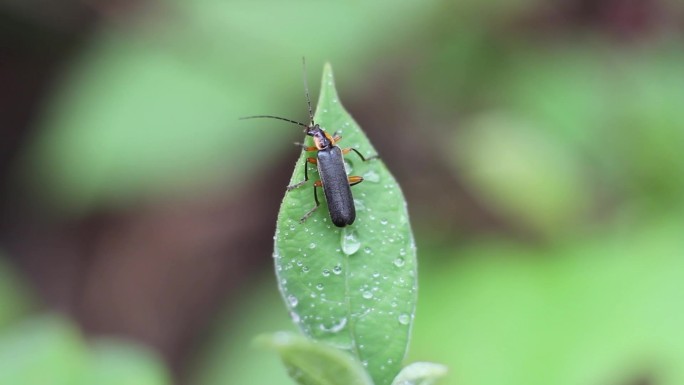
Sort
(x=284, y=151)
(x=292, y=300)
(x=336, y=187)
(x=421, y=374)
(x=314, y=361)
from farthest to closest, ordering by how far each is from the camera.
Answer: (x=284, y=151), (x=336, y=187), (x=292, y=300), (x=421, y=374), (x=314, y=361)

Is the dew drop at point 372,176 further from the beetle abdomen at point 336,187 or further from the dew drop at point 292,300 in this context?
the dew drop at point 292,300

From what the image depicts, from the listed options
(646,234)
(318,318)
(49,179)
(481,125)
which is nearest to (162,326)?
(49,179)

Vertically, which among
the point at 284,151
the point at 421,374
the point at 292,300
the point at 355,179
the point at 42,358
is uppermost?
the point at 355,179

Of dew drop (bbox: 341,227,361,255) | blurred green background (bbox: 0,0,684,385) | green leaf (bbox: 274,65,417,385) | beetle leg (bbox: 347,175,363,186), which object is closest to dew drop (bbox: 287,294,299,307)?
green leaf (bbox: 274,65,417,385)

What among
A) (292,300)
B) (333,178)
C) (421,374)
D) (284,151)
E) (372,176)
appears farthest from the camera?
(284,151)

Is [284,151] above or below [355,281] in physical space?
below

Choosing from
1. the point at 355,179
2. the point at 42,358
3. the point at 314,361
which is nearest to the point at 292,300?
the point at 314,361

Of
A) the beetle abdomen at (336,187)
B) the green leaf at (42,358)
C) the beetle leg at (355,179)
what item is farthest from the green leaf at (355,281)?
the green leaf at (42,358)

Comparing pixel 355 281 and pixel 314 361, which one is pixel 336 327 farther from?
pixel 314 361
